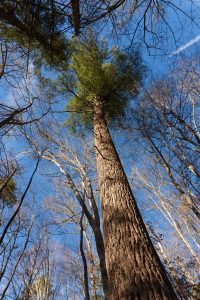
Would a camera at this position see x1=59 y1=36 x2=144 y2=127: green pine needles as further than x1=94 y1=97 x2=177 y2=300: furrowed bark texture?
Yes

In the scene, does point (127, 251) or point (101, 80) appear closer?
point (127, 251)

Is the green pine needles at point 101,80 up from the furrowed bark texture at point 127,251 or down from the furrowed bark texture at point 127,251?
up

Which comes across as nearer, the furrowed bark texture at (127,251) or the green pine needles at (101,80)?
the furrowed bark texture at (127,251)

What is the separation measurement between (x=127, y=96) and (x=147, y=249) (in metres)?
6.01

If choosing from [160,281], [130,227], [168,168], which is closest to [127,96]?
[168,168]

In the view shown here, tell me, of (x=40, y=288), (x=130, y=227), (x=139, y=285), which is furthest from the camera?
(x=40, y=288)

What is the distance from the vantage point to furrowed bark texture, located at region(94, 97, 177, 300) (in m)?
2.08

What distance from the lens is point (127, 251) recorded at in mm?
2535

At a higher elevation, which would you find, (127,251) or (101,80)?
(101,80)

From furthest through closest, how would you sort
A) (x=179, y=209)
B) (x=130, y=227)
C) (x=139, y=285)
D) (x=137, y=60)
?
(x=179, y=209), (x=137, y=60), (x=130, y=227), (x=139, y=285)

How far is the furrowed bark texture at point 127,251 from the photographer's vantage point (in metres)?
2.08

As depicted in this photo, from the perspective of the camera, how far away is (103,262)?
9.59 feet

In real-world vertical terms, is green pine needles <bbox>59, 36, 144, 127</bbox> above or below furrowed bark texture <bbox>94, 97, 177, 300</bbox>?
above

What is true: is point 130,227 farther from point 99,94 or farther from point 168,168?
point 99,94
